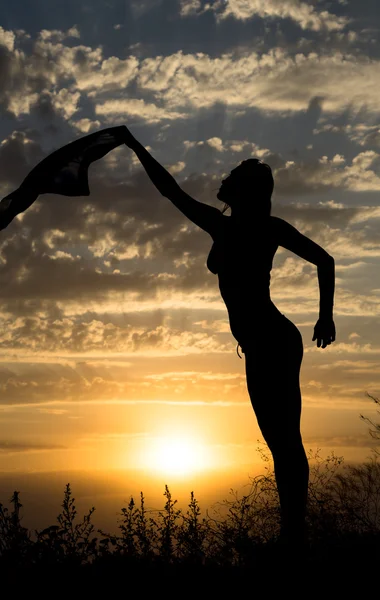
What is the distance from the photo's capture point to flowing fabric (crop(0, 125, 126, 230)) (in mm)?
6832

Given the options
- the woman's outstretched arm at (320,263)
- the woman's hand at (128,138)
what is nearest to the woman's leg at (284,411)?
the woman's outstretched arm at (320,263)

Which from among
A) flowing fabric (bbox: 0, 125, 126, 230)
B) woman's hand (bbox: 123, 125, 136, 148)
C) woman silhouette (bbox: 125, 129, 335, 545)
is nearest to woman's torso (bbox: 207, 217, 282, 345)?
woman silhouette (bbox: 125, 129, 335, 545)

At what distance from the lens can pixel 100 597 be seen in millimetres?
5344

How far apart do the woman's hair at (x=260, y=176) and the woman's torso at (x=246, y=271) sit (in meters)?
0.24

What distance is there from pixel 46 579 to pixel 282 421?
2.32 meters

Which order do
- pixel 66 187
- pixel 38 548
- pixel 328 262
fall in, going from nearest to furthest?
pixel 38 548, pixel 328 262, pixel 66 187

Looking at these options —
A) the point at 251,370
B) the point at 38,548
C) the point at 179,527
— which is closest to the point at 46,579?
the point at 38,548

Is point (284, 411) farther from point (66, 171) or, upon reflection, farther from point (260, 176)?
point (66, 171)

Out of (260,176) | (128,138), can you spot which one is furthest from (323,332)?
(128,138)

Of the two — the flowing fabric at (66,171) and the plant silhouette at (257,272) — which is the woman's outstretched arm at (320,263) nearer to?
the plant silhouette at (257,272)

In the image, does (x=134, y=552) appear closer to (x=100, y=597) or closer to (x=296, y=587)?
(x=100, y=597)

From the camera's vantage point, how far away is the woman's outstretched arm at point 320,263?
636 centimetres

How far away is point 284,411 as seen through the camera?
600 cm

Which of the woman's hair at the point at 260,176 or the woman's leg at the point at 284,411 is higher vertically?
the woman's hair at the point at 260,176
